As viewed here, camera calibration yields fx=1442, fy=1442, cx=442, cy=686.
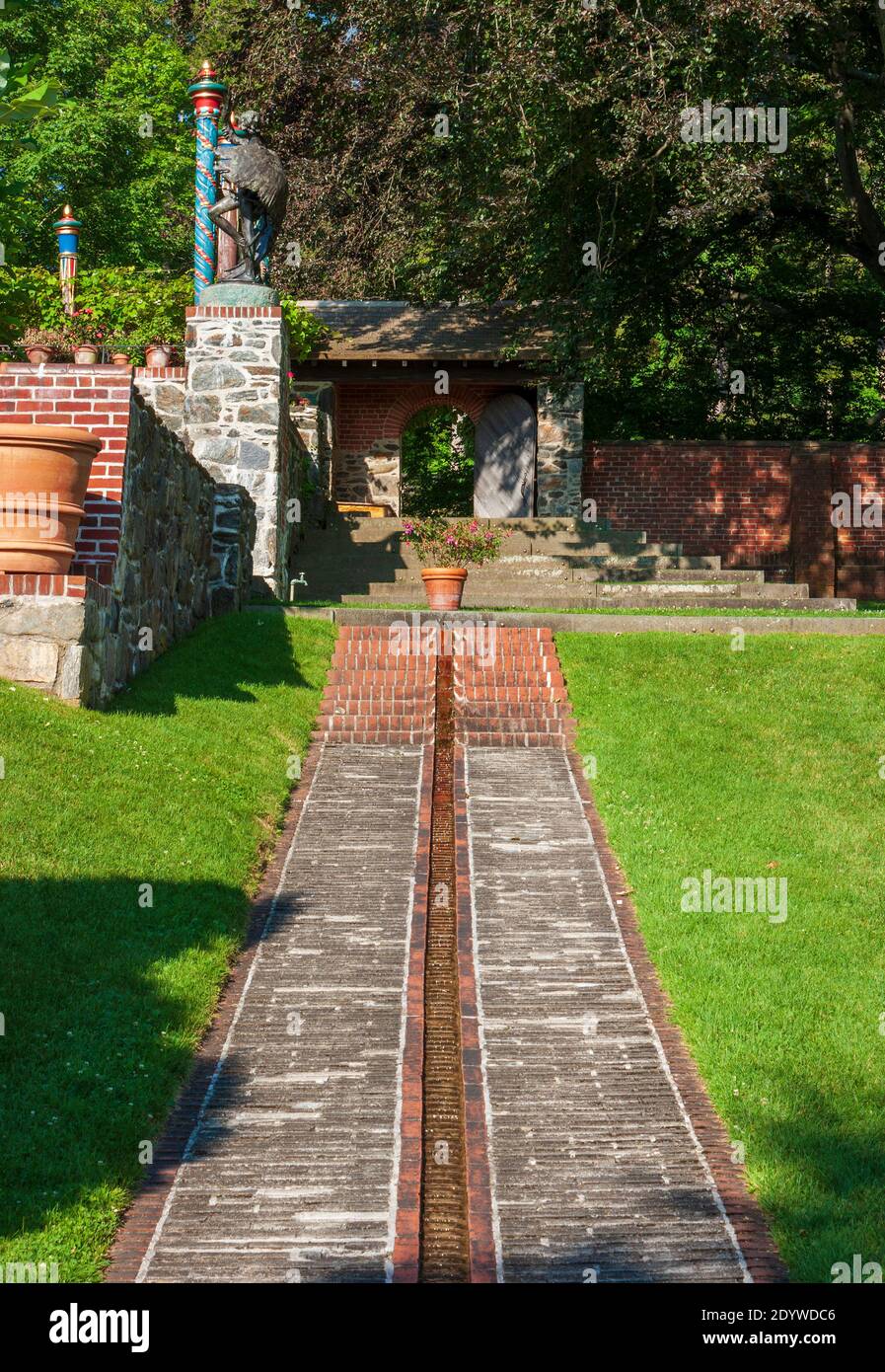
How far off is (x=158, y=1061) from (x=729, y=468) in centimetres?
2059

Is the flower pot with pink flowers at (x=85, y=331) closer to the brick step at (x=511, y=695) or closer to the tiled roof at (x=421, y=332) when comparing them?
the tiled roof at (x=421, y=332)

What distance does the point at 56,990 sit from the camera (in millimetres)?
6355

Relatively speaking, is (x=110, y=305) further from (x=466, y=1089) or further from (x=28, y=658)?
(x=466, y=1089)

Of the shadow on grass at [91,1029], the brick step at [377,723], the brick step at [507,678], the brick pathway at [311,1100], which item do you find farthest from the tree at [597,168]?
the shadow on grass at [91,1029]

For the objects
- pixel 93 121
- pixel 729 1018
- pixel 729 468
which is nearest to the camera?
pixel 729 1018

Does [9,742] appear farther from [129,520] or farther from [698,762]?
[698,762]

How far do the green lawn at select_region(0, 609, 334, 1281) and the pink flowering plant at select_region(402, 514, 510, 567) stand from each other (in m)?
7.38

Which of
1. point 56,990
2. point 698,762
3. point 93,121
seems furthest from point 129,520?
point 93,121

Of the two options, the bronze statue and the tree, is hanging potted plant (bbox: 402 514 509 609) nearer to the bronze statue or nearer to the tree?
the tree

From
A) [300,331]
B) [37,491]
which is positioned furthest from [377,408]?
[37,491]

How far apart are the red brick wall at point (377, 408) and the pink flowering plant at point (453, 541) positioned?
4.99m

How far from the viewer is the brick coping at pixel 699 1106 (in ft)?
16.8

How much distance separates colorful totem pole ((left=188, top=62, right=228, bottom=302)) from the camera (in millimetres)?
16781

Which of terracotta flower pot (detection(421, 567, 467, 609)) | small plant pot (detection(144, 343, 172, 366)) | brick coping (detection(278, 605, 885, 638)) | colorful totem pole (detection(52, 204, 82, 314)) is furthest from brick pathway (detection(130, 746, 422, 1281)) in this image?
colorful totem pole (detection(52, 204, 82, 314))
